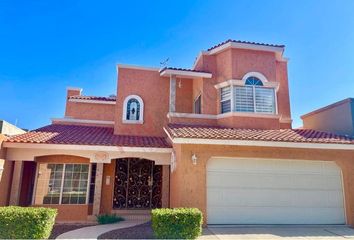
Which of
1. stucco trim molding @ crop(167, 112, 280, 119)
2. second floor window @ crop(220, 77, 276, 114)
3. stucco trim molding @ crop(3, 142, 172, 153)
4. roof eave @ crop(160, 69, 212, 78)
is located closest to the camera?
stucco trim molding @ crop(3, 142, 172, 153)

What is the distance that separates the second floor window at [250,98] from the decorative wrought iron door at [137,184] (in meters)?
6.36

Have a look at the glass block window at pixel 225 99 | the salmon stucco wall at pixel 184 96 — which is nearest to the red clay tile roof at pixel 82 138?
the salmon stucco wall at pixel 184 96

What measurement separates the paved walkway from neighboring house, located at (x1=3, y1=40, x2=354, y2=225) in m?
2.11

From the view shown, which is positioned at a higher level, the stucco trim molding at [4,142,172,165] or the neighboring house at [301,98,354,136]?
the neighboring house at [301,98,354,136]

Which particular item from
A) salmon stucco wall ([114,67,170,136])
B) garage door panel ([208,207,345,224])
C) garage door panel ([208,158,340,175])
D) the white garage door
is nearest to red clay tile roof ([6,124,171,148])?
salmon stucco wall ([114,67,170,136])

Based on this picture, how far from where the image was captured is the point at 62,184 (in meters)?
15.4

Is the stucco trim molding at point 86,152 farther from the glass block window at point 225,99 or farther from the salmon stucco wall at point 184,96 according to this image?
the salmon stucco wall at point 184,96

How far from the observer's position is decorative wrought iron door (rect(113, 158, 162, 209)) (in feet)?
55.8

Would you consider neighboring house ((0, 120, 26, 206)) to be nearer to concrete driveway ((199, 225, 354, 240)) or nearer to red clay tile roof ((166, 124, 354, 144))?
red clay tile roof ((166, 124, 354, 144))

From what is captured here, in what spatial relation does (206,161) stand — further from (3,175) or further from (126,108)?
(3,175)

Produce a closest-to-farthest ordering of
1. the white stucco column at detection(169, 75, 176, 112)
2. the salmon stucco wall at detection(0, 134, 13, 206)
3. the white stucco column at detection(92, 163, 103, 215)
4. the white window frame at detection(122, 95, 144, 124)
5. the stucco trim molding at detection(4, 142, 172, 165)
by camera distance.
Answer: the salmon stucco wall at detection(0, 134, 13, 206)
the stucco trim molding at detection(4, 142, 172, 165)
the white stucco column at detection(92, 163, 103, 215)
the white stucco column at detection(169, 75, 176, 112)
the white window frame at detection(122, 95, 144, 124)

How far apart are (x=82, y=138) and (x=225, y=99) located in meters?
9.07

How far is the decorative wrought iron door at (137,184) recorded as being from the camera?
17.0 meters

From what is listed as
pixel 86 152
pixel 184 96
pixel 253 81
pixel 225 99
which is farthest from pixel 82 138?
pixel 253 81
